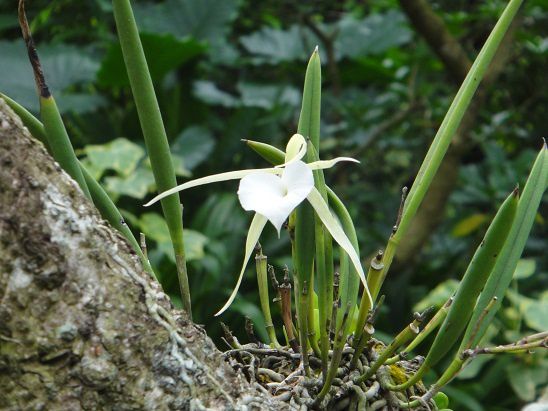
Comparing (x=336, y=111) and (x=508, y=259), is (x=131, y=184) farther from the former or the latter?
(x=508, y=259)

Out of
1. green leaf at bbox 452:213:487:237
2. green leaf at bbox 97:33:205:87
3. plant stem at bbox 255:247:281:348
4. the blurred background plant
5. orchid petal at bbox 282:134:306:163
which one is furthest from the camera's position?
green leaf at bbox 452:213:487:237

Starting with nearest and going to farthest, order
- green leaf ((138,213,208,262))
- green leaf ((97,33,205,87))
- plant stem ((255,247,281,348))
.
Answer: plant stem ((255,247,281,348)) < green leaf ((138,213,208,262)) < green leaf ((97,33,205,87))

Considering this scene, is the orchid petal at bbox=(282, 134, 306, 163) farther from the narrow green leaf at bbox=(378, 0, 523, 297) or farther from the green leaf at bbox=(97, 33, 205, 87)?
the green leaf at bbox=(97, 33, 205, 87)

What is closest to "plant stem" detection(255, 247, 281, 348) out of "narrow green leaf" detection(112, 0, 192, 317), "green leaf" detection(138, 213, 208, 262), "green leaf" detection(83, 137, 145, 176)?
"narrow green leaf" detection(112, 0, 192, 317)

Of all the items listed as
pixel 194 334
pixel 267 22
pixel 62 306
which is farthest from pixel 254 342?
pixel 267 22

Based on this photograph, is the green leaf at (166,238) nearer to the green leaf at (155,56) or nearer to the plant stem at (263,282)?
the green leaf at (155,56)

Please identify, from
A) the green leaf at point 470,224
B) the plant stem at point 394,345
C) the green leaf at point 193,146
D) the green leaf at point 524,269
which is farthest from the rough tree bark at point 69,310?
the green leaf at point 470,224

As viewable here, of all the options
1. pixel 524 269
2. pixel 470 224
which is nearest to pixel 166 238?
pixel 524 269
